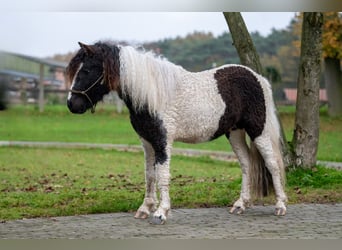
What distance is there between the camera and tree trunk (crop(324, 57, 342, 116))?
35.7 feet

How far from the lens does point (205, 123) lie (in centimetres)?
522

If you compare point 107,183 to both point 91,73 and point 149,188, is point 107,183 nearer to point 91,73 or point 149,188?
point 149,188

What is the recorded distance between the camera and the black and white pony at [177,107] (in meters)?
4.97

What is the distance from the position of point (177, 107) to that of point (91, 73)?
2.45 feet

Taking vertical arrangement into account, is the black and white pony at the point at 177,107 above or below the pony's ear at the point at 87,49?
below

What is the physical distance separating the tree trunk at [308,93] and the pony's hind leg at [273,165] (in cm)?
183

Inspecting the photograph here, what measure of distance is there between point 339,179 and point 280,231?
2690 millimetres

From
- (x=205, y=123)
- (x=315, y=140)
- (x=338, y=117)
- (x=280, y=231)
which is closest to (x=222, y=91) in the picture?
(x=205, y=123)

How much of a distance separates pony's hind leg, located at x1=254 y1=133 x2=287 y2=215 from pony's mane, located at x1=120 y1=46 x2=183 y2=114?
3.19ft

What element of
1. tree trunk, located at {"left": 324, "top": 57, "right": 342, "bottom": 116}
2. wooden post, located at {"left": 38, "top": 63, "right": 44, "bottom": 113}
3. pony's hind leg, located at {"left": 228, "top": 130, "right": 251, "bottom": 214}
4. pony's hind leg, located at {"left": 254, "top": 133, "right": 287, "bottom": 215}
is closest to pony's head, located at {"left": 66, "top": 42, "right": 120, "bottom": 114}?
pony's hind leg, located at {"left": 228, "top": 130, "right": 251, "bottom": 214}

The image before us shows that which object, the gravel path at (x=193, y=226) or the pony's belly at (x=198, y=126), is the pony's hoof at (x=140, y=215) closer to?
the gravel path at (x=193, y=226)

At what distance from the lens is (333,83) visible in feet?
38.1

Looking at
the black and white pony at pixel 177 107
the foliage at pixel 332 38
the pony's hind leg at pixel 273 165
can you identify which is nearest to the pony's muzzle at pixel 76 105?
the black and white pony at pixel 177 107

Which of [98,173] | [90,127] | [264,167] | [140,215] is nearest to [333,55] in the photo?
[90,127]
